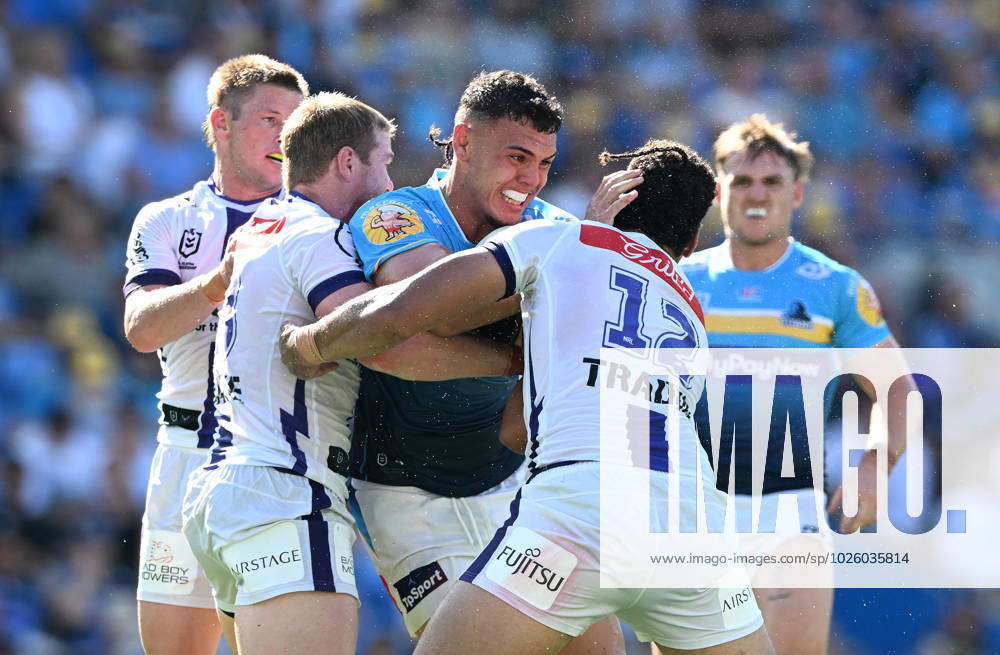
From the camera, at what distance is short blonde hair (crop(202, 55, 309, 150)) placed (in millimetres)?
6172

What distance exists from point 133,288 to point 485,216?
66.1 inches

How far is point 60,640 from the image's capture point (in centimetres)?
936

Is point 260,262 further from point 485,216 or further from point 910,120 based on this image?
point 910,120

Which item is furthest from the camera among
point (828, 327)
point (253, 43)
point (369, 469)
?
point (253, 43)

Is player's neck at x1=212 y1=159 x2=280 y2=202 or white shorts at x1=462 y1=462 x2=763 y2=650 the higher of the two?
player's neck at x1=212 y1=159 x2=280 y2=202

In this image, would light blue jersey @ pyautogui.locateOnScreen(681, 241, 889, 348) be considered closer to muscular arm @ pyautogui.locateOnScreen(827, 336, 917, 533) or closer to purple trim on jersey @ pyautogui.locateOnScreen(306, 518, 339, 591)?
muscular arm @ pyautogui.locateOnScreen(827, 336, 917, 533)

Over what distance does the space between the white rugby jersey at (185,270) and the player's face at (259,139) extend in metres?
0.14

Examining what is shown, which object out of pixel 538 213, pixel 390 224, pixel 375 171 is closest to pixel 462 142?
pixel 375 171

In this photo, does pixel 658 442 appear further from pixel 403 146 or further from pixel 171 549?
pixel 403 146

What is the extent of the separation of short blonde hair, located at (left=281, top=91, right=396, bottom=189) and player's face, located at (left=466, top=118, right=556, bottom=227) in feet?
1.37

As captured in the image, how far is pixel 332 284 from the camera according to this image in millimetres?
4523

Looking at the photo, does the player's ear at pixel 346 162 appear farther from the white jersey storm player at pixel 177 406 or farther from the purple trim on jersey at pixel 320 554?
the purple trim on jersey at pixel 320 554

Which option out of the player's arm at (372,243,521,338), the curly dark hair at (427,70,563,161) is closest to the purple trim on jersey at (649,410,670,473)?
the player's arm at (372,243,521,338)

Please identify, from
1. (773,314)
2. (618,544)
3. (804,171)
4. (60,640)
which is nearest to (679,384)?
(618,544)
